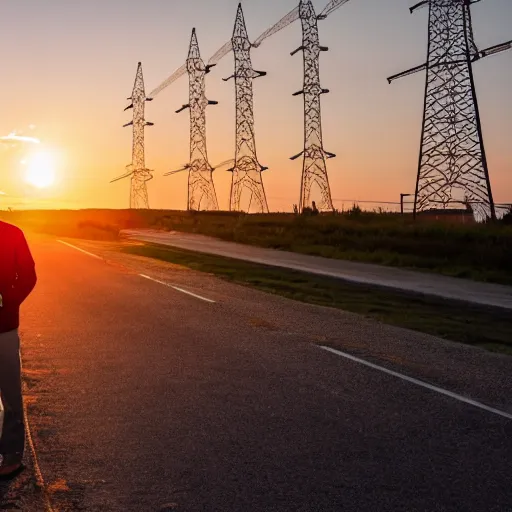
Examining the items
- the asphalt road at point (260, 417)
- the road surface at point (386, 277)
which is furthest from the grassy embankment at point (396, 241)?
the asphalt road at point (260, 417)

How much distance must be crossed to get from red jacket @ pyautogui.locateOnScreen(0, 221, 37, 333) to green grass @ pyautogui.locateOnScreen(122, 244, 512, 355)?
8828 mm

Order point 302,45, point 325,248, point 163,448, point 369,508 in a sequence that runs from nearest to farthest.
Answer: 1. point 369,508
2. point 163,448
3. point 325,248
4. point 302,45

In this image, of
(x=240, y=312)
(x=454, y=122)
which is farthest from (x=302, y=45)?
(x=240, y=312)

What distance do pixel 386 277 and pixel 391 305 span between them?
5.74m

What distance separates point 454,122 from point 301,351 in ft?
95.2

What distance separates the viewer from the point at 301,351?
39.2 feet

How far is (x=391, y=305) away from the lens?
1939cm

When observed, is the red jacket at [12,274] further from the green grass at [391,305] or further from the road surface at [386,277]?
the road surface at [386,277]

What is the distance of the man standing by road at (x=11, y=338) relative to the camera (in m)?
6.03

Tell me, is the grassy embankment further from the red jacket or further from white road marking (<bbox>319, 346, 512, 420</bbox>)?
the red jacket

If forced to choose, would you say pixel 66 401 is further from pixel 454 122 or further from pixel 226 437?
pixel 454 122

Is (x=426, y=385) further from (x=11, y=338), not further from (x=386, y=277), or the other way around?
(x=386, y=277)

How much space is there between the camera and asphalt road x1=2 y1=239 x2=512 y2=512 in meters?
5.89

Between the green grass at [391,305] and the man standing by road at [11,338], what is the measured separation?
8.79 metres
